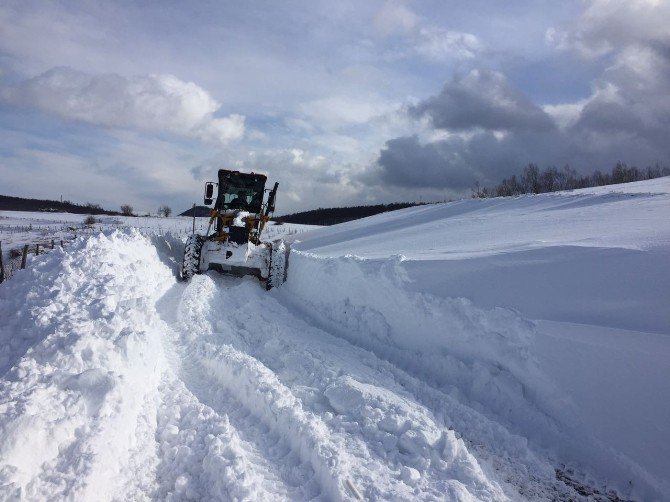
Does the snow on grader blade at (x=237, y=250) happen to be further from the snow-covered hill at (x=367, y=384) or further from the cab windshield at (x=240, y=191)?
the snow-covered hill at (x=367, y=384)

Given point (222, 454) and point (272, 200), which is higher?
point (272, 200)

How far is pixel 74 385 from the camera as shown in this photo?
419 cm

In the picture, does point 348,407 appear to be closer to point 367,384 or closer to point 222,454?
point 367,384

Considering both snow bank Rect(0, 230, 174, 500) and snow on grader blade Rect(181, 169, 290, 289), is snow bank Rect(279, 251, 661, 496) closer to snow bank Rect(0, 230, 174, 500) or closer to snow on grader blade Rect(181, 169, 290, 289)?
snow bank Rect(0, 230, 174, 500)

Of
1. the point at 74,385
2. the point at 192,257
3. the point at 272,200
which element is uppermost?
the point at 272,200

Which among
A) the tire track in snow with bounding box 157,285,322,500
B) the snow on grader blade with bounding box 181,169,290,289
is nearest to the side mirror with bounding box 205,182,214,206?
the snow on grader blade with bounding box 181,169,290,289

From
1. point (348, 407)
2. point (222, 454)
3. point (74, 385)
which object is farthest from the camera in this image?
point (348, 407)

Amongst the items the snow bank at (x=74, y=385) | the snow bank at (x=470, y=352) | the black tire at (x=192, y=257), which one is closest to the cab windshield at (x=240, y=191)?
the black tire at (x=192, y=257)

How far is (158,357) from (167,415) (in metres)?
1.36

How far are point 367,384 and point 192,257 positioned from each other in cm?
782

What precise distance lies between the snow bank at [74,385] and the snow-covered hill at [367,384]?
0.02 meters

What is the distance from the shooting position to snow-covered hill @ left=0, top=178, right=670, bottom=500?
372 cm

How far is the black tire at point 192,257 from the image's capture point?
11.8m

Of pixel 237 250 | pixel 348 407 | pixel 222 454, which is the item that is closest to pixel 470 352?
pixel 348 407
